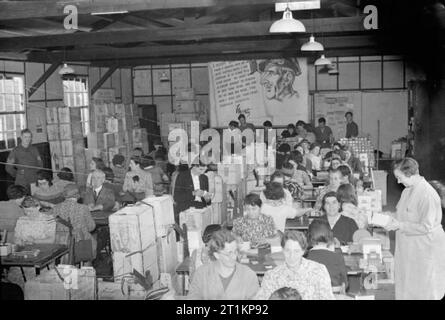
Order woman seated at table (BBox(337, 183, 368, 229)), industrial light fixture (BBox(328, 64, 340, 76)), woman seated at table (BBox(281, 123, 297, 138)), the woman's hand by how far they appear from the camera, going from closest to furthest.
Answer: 1. the woman's hand
2. woman seated at table (BBox(337, 183, 368, 229))
3. woman seated at table (BBox(281, 123, 297, 138))
4. industrial light fixture (BBox(328, 64, 340, 76))

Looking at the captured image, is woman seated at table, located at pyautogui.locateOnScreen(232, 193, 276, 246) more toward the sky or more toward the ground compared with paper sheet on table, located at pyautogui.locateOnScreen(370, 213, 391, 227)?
more toward the ground

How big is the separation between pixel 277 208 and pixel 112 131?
830cm

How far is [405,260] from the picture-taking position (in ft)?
17.5

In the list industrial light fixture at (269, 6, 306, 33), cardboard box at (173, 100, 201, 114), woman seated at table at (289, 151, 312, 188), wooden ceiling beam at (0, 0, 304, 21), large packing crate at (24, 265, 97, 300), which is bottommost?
large packing crate at (24, 265, 97, 300)

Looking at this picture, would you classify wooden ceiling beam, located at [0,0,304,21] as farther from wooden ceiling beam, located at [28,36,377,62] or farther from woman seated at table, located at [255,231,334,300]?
wooden ceiling beam, located at [28,36,377,62]

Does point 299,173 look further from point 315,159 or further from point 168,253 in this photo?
point 168,253

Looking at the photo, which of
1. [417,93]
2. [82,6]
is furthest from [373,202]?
[417,93]

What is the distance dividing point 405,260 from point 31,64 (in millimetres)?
10286

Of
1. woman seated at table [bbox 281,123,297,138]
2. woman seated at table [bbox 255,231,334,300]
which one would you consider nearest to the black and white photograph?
woman seated at table [bbox 255,231,334,300]

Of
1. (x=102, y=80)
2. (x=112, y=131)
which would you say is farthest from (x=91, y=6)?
(x=102, y=80)

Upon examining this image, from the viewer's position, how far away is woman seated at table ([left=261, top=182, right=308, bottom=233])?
21.2 feet

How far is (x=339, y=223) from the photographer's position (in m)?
5.62

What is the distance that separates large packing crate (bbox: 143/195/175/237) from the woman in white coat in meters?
1.99

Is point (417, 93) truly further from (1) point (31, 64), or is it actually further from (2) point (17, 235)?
(2) point (17, 235)
